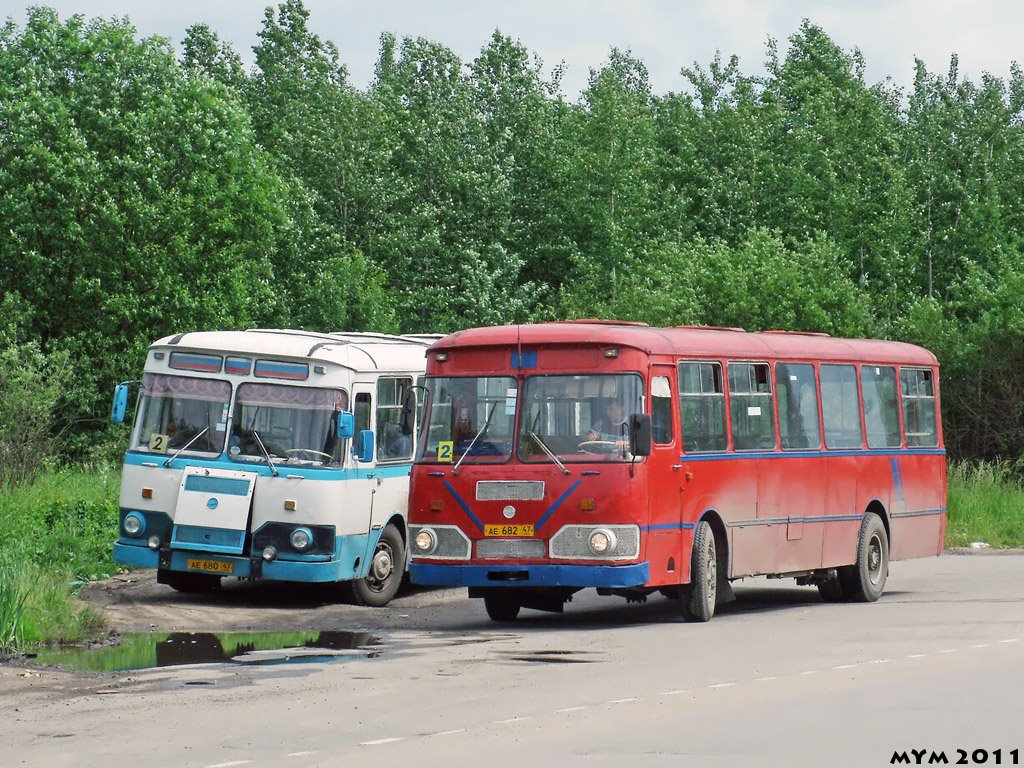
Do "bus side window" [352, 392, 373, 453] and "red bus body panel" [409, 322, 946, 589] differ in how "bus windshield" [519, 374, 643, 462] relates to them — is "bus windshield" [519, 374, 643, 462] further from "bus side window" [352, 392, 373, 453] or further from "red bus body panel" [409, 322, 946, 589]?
"bus side window" [352, 392, 373, 453]

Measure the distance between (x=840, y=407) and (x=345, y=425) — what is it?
5865 millimetres

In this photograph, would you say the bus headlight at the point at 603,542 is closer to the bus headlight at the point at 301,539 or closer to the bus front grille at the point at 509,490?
the bus front grille at the point at 509,490

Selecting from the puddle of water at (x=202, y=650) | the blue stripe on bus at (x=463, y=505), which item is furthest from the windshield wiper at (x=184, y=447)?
the blue stripe on bus at (x=463, y=505)

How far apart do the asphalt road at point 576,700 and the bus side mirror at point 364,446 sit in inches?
88.0

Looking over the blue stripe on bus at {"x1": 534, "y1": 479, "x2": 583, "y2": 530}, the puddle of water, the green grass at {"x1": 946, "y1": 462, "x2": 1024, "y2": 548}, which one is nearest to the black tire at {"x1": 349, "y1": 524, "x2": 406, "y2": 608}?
the puddle of water

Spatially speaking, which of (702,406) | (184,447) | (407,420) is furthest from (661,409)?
(184,447)

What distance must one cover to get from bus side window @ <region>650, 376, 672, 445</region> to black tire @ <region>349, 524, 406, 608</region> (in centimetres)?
441

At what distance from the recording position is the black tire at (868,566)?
71.4 feet

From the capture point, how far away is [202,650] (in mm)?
16047

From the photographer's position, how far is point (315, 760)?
32.1 feet

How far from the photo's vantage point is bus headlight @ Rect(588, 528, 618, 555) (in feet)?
56.6

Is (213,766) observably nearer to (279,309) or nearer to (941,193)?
Result: (279,309)

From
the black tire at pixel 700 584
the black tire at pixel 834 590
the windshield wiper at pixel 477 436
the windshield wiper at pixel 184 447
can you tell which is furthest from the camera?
the black tire at pixel 834 590

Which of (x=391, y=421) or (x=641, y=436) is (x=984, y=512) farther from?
(x=641, y=436)
